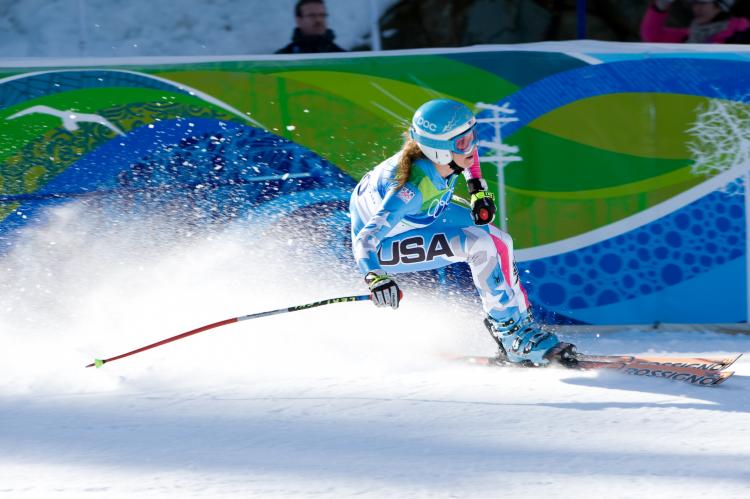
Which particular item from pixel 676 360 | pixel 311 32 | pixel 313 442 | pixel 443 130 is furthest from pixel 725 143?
pixel 313 442

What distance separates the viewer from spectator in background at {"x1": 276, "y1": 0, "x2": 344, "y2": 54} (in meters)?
5.69

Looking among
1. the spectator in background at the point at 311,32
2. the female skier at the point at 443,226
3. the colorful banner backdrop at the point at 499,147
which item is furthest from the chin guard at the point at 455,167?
the spectator in background at the point at 311,32

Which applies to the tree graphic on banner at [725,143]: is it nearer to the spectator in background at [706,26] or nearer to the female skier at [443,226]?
the spectator in background at [706,26]

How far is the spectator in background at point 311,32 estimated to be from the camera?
5.69 m

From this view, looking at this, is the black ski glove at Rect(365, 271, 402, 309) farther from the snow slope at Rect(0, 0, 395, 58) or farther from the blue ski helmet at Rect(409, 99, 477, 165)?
the snow slope at Rect(0, 0, 395, 58)

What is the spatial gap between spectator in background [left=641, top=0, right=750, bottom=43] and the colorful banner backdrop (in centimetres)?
31

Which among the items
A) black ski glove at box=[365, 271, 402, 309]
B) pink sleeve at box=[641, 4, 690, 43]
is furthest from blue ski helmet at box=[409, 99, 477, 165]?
pink sleeve at box=[641, 4, 690, 43]

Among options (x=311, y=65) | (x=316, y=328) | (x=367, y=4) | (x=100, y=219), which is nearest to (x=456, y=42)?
(x=367, y=4)

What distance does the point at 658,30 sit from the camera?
579 cm

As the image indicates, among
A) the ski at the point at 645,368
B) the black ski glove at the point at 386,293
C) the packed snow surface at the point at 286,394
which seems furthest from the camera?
the ski at the point at 645,368

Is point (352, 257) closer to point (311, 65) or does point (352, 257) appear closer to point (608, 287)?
point (311, 65)

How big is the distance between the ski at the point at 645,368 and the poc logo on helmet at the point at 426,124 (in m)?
1.22

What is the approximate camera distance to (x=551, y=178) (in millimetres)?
5484

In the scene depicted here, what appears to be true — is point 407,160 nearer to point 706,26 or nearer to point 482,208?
point 482,208
